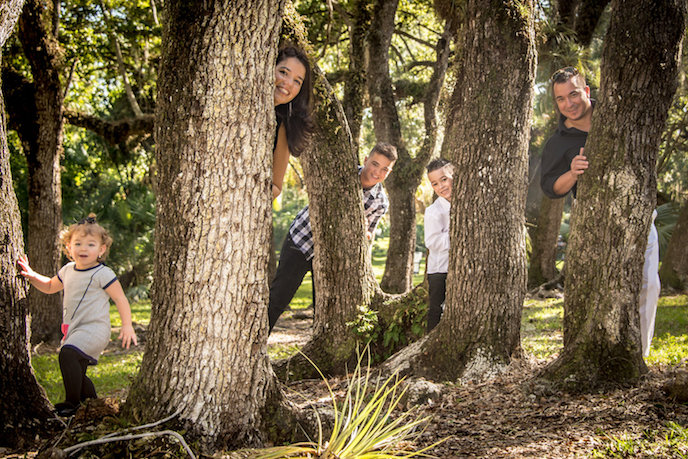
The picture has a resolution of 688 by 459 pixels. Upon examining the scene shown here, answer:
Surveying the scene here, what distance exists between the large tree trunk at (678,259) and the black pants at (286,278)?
9.48m

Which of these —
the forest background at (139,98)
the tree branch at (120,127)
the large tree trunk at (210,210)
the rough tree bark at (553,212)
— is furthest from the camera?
the rough tree bark at (553,212)

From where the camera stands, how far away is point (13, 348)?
3.25 meters

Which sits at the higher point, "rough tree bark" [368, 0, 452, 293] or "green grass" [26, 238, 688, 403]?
"rough tree bark" [368, 0, 452, 293]

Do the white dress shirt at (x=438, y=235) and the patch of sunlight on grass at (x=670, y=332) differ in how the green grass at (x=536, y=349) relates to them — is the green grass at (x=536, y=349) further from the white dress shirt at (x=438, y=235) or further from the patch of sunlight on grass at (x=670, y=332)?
the white dress shirt at (x=438, y=235)

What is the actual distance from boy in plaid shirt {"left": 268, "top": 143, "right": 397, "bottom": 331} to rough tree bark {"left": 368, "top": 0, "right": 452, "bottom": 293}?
446 cm

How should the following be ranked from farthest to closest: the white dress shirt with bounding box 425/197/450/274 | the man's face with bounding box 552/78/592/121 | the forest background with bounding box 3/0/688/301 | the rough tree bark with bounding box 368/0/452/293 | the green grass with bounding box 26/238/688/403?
the rough tree bark with bounding box 368/0/452/293 < the forest background with bounding box 3/0/688/301 < the green grass with bounding box 26/238/688/403 < the white dress shirt with bounding box 425/197/450/274 < the man's face with bounding box 552/78/592/121

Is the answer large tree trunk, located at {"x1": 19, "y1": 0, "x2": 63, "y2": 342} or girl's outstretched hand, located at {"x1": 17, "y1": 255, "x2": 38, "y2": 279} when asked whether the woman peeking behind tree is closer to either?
girl's outstretched hand, located at {"x1": 17, "y1": 255, "x2": 38, "y2": 279}

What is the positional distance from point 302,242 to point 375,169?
103 cm

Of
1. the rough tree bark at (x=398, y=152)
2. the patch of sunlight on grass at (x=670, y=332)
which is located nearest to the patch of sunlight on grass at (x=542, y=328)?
the patch of sunlight on grass at (x=670, y=332)

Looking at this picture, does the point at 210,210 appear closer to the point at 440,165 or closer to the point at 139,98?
the point at 440,165

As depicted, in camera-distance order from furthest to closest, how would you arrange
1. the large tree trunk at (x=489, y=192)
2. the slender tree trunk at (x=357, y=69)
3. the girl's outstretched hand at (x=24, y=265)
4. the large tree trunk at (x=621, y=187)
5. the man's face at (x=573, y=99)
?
the slender tree trunk at (x=357, y=69) < the man's face at (x=573, y=99) < the large tree trunk at (x=489, y=192) < the large tree trunk at (x=621, y=187) < the girl's outstretched hand at (x=24, y=265)

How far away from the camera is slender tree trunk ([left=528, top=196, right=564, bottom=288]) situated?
12.2 metres

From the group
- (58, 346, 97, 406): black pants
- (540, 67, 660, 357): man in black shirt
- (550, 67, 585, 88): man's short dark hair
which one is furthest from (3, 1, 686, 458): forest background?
(58, 346, 97, 406): black pants

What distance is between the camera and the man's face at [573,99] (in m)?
4.53
